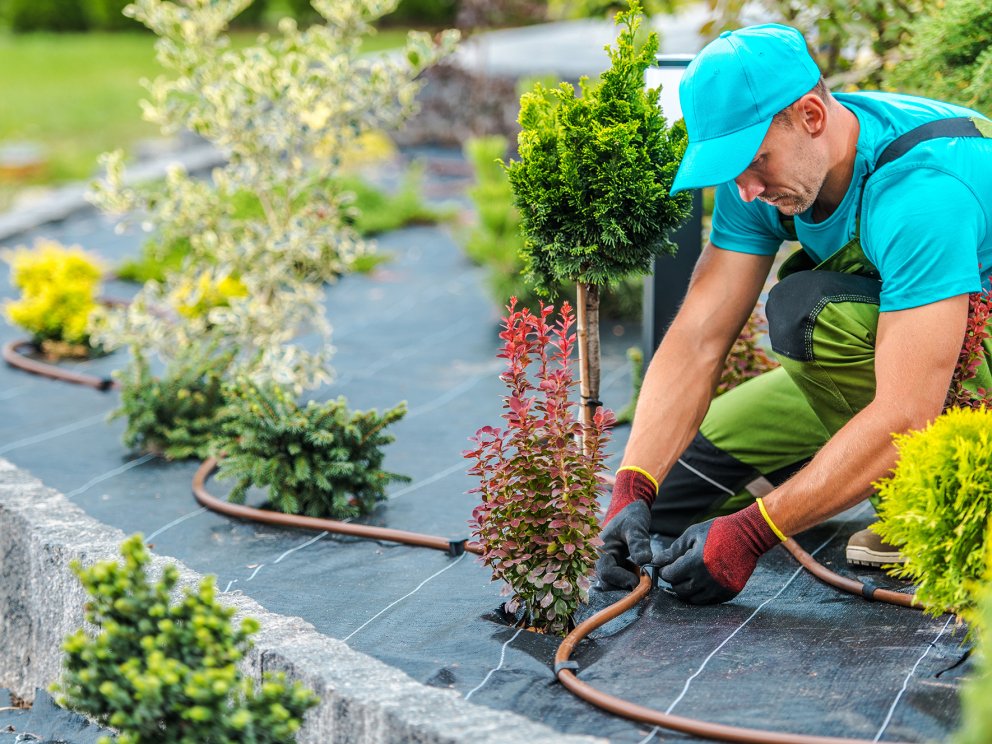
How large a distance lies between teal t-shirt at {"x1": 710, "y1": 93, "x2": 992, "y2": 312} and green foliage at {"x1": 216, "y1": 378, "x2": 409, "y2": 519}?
1.23 m

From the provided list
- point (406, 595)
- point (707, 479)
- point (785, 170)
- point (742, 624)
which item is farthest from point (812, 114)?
point (406, 595)

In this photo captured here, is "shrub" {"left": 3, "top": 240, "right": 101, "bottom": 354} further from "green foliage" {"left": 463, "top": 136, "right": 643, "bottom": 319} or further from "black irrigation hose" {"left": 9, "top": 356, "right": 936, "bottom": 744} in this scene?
"green foliage" {"left": 463, "top": 136, "right": 643, "bottom": 319}

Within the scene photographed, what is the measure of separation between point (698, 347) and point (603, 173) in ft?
1.72

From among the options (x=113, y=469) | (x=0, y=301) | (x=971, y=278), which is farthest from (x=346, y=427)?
(x=0, y=301)

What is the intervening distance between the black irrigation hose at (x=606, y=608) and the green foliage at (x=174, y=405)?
0.45 ft

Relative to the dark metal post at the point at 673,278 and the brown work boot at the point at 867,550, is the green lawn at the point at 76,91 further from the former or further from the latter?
the brown work boot at the point at 867,550

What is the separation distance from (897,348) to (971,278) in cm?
21

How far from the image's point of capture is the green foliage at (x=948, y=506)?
2070 millimetres

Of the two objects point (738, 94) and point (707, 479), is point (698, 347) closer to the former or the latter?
point (707, 479)

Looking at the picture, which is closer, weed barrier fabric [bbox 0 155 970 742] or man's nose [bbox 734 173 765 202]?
weed barrier fabric [bbox 0 155 970 742]

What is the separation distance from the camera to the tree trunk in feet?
9.64

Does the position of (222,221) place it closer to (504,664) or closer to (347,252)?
(347,252)

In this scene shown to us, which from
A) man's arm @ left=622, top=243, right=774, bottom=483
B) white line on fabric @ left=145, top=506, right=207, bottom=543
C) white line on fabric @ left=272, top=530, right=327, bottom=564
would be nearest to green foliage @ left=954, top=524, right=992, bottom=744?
man's arm @ left=622, top=243, right=774, bottom=483

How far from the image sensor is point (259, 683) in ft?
7.83
